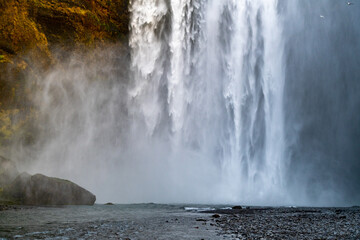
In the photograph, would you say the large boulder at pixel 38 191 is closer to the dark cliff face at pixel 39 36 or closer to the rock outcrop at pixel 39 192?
the rock outcrop at pixel 39 192

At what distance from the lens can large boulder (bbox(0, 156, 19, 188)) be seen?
17.2 meters

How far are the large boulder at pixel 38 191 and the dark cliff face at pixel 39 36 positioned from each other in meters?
5.56

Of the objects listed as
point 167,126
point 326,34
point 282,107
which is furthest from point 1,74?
point 326,34

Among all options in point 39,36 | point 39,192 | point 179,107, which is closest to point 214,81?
point 179,107

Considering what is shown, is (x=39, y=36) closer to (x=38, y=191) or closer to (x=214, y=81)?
→ (x=38, y=191)

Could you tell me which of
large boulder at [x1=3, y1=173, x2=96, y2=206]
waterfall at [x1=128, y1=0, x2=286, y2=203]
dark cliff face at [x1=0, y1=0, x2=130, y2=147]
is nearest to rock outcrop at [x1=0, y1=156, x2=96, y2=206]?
large boulder at [x1=3, y1=173, x2=96, y2=206]

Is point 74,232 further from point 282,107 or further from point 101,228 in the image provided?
point 282,107

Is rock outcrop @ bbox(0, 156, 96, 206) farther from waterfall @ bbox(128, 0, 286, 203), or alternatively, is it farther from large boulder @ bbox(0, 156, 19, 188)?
waterfall @ bbox(128, 0, 286, 203)

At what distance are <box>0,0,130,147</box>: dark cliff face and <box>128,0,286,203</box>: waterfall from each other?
7.43ft

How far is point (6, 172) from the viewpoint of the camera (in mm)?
17406

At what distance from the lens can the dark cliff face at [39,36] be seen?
21250 mm

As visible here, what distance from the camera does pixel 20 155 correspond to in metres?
21.9

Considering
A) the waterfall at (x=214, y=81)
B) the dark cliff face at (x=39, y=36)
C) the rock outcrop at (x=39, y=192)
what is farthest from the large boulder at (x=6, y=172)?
the waterfall at (x=214, y=81)

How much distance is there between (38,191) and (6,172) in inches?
102
